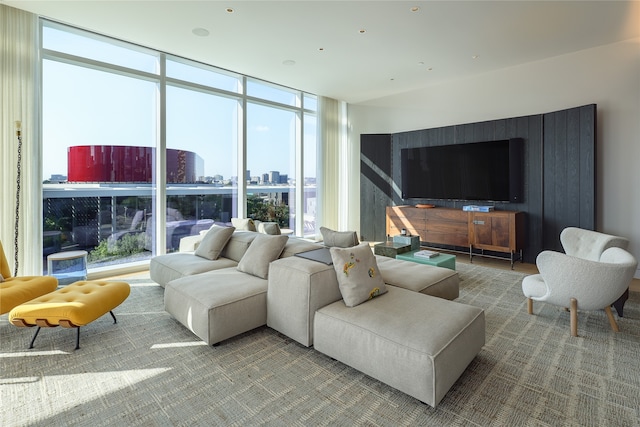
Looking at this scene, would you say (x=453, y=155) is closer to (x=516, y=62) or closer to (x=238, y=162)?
(x=516, y=62)

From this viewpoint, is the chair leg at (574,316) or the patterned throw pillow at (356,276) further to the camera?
the chair leg at (574,316)

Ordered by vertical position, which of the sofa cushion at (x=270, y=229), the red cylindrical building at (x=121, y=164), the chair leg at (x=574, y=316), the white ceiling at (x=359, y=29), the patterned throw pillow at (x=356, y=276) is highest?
the white ceiling at (x=359, y=29)

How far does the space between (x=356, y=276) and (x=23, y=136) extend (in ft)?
13.6

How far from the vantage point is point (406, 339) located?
1786mm

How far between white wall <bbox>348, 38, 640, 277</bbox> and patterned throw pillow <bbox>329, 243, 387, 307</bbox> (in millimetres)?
4121

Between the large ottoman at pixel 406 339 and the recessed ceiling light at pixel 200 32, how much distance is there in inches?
145

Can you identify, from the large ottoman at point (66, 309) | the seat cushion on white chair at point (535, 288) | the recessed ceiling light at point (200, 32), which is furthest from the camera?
the recessed ceiling light at point (200, 32)

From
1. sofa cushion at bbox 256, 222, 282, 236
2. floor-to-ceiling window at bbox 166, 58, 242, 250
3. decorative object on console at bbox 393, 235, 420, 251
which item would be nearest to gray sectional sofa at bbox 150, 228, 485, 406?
sofa cushion at bbox 256, 222, 282, 236

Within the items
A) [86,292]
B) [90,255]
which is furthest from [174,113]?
[86,292]

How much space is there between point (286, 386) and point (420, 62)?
485 centimetres

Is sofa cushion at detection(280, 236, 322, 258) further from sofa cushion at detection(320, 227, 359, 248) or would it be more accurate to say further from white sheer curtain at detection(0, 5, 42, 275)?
white sheer curtain at detection(0, 5, 42, 275)

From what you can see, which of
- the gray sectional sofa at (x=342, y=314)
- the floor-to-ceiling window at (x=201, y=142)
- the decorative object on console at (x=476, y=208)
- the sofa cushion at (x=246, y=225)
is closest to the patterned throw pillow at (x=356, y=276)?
the gray sectional sofa at (x=342, y=314)

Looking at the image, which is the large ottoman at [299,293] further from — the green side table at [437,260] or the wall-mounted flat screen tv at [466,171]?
the wall-mounted flat screen tv at [466,171]

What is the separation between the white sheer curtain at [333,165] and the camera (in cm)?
714
